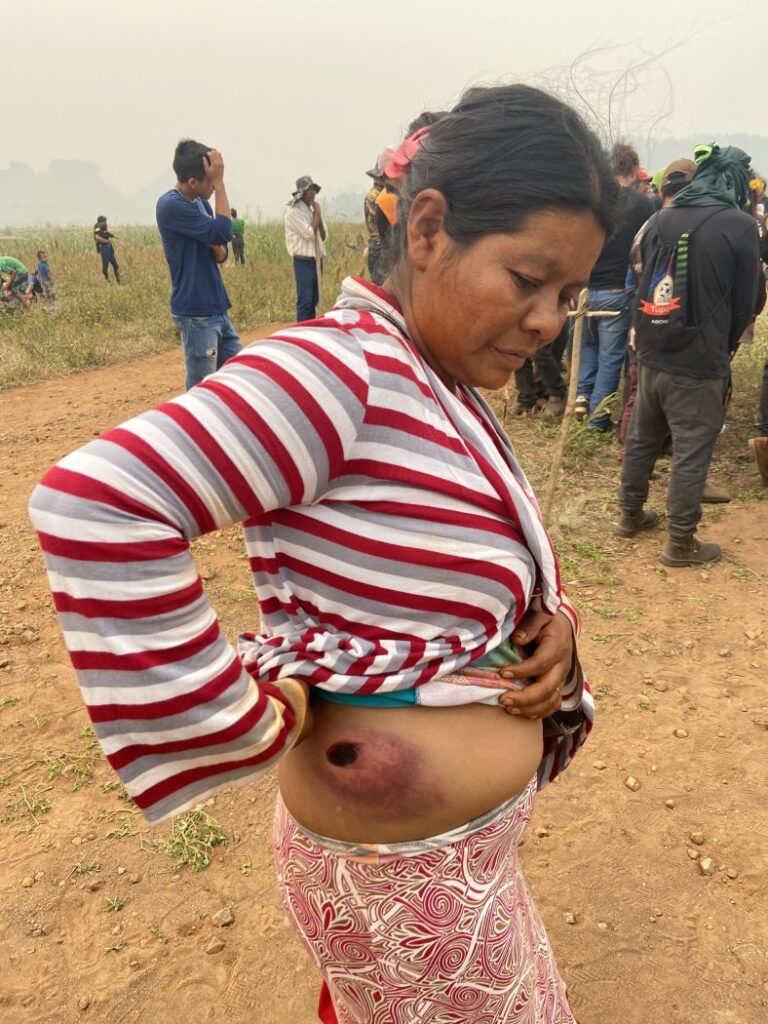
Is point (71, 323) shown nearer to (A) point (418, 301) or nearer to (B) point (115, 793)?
(B) point (115, 793)

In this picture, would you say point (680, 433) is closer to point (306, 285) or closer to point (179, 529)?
point (179, 529)

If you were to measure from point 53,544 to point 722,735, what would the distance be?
110 inches

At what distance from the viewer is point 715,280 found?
3.74 metres

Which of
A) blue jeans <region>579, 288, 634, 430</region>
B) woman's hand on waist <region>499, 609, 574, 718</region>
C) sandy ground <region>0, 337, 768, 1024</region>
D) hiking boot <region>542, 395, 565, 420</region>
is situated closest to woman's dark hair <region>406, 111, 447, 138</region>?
woman's hand on waist <region>499, 609, 574, 718</region>

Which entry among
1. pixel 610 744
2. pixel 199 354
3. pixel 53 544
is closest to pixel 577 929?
pixel 610 744

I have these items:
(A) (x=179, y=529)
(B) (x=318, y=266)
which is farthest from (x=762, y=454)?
(B) (x=318, y=266)

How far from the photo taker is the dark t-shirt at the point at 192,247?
5.09 metres

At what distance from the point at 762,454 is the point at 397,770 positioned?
4.73 metres

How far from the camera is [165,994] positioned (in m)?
2.00

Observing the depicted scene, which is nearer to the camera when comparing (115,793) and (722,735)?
(115,793)

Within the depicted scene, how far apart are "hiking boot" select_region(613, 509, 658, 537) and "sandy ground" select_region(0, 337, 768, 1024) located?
92 centimetres

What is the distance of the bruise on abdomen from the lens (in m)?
1.00

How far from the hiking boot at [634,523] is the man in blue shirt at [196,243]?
10.4 ft

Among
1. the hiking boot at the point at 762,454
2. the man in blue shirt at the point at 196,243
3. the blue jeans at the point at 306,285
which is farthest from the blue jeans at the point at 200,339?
the hiking boot at the point at 762,454
